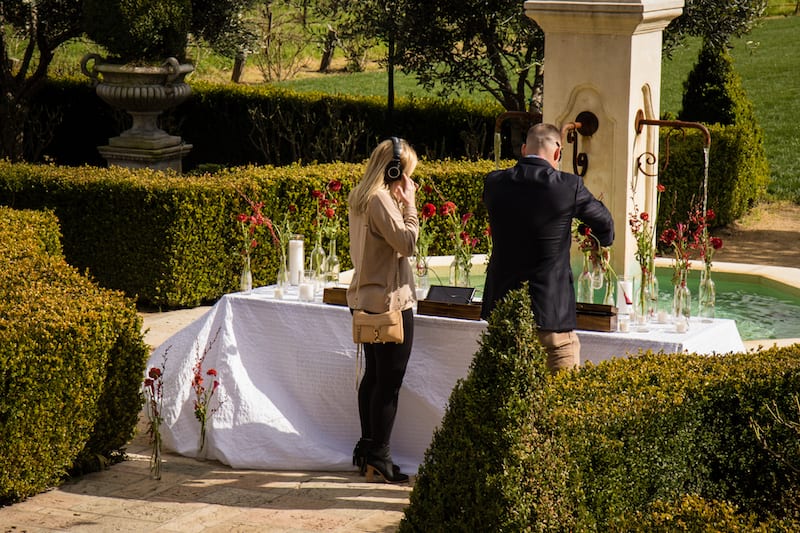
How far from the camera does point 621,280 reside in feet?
21.6

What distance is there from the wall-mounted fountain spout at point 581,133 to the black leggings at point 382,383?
1681 millimetres

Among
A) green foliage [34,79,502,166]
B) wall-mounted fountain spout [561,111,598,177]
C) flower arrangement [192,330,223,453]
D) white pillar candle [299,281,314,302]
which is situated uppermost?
green foliage [34,79,502,166]

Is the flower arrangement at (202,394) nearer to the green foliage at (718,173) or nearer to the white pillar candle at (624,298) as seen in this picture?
the white pillar candle at (624,298)

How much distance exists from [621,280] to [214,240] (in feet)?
17.2

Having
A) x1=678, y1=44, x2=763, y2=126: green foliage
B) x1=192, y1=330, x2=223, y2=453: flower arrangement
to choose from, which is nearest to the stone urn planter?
x1=678, y1=44, x2=763, y2=126: green foliage

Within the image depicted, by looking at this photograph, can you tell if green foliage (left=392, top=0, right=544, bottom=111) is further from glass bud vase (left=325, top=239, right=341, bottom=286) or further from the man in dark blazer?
the man in dark blazer

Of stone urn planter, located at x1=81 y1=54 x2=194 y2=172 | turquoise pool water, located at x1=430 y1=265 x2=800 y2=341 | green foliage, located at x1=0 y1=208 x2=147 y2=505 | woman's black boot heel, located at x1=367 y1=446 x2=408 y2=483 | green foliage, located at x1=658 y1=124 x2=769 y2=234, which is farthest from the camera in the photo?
stone urn planter, located at x1=81 y1=54 x2=194 y2=172

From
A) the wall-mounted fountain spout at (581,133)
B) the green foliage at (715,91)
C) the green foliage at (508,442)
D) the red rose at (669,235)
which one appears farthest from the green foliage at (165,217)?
the green foliage at (508,442)

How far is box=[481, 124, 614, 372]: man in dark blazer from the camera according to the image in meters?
5.54

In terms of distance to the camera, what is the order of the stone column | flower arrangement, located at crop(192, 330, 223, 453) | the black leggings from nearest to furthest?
the black leggings → flower arrangement, located at crop(192, 330, 223, 453) → the stone column

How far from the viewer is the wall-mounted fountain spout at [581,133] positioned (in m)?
7.33

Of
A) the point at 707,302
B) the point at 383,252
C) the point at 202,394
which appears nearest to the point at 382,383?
the point at 383,252

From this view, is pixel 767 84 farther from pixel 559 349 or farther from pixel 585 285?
pixel 559 349

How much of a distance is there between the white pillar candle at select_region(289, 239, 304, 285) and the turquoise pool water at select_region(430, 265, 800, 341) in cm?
89
